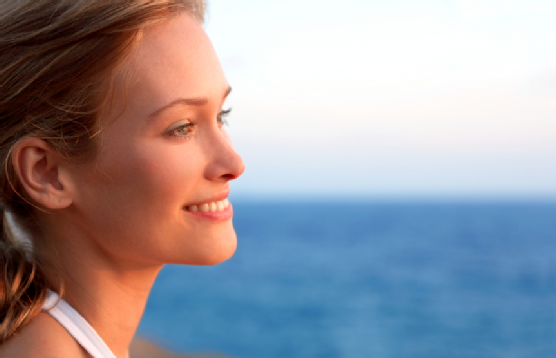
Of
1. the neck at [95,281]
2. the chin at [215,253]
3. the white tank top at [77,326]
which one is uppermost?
the chin at [215,253]

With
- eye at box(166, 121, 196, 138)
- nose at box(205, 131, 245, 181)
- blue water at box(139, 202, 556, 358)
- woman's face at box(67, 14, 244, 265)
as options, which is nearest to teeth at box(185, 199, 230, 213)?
woman's face at box(67, 14, 244, 265)

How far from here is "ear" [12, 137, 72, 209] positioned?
6.35 feet

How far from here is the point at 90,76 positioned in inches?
75.3

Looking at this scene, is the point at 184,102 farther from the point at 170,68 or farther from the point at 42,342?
the point at 42,342

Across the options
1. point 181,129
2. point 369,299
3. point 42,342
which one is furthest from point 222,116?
point 369,299

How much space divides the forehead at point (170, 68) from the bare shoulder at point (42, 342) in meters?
0.92

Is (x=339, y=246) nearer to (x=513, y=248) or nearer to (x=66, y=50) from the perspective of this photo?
(x=513, y=248)

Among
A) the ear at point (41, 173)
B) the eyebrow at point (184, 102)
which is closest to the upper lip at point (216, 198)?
the eyebrow at point (184, 102)

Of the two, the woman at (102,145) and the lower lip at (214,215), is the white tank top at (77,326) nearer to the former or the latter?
the woman at (102,145)

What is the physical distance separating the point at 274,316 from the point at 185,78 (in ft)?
138

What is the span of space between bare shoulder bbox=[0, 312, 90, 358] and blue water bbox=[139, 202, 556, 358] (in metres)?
30.0

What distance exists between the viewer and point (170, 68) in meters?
1.97

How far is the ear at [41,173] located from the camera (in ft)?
6.35

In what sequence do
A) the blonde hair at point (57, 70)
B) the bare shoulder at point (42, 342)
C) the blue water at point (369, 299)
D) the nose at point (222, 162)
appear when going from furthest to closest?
the blue water at point (369, 299), the nose at point (222, 162), the blonde hair at point (57, 70), the bare shoulder at point (42, 342)
